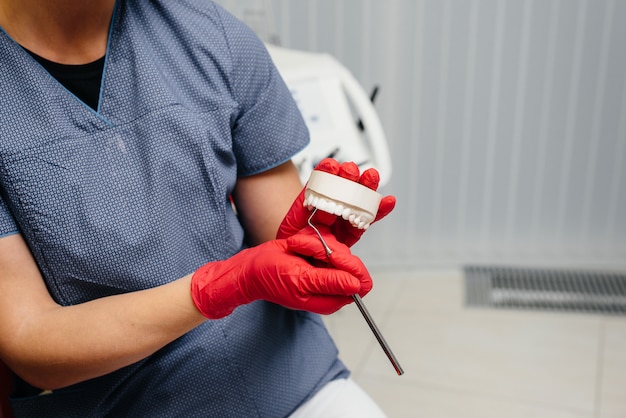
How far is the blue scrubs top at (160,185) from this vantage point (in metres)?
0.85

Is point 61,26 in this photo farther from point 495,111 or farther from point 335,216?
point 495,111

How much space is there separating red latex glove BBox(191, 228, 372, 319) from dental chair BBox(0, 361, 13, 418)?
18.1 inches

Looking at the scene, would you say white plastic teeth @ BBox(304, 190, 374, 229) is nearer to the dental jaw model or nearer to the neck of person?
the dental jaw model

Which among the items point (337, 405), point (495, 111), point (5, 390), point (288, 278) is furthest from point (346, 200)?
point (495, 111)

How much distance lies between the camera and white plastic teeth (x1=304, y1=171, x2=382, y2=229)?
0.77m

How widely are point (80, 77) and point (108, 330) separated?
1.13ft

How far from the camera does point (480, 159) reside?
2.43 m

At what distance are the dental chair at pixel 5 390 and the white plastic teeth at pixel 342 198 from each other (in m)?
0.63

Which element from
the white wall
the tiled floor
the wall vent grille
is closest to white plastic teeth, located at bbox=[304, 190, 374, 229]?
the tiled floor

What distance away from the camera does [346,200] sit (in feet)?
2.52

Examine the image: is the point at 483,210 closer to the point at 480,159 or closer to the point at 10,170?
the point at 480,159

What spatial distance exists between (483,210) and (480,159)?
0.20 m

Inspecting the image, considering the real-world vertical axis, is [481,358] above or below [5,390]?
below

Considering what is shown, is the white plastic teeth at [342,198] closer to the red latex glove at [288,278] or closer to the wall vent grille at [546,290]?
the red latex glove at [288,278]
